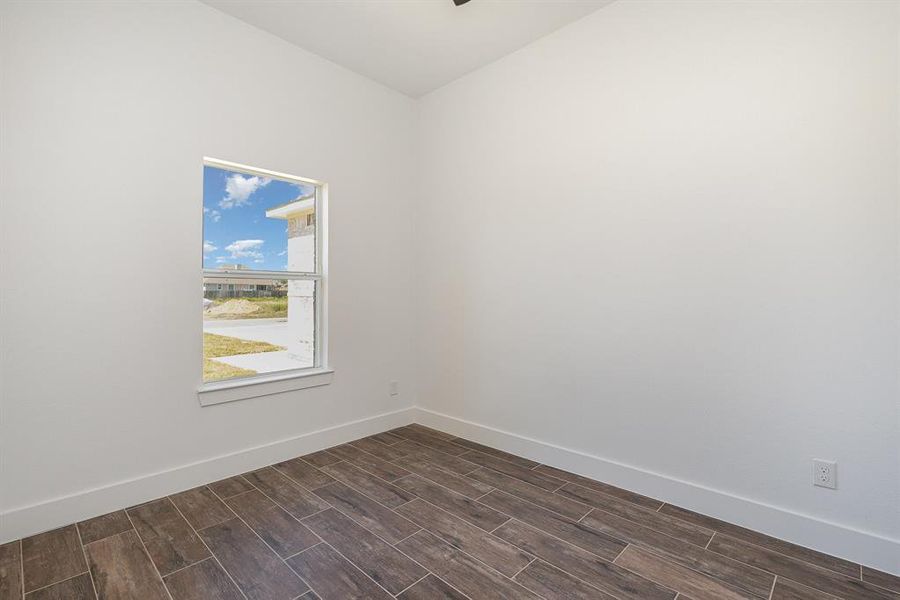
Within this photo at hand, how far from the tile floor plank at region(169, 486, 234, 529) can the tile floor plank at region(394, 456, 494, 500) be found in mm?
1113

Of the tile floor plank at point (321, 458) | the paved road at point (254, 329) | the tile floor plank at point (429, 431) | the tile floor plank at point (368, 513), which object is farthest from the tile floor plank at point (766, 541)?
the paved road at point (254, 329)

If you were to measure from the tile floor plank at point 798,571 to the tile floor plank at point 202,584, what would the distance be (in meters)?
2.13

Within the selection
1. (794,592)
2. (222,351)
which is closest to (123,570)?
(222,351)

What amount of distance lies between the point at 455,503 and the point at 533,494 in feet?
1.58

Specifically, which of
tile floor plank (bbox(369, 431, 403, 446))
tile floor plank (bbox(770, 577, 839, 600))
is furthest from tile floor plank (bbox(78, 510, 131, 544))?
tile floor plank (bbox(770, 577, 839, 600))

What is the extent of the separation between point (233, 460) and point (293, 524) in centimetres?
83

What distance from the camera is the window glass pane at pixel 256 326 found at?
9.15 ft

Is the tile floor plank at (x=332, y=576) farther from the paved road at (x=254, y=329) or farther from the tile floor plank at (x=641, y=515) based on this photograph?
the paved road at (x=254, y=329)

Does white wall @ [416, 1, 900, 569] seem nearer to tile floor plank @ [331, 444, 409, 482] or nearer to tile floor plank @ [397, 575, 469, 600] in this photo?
tile floor plank @ [331, 444, 409, 482]

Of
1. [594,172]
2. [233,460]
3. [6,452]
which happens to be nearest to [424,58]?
[594,172]

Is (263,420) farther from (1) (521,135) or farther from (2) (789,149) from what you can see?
(2) (789,149)

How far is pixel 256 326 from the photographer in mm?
3039

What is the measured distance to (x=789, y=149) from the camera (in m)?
2.04

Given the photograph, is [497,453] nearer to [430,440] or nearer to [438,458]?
[438,458]
